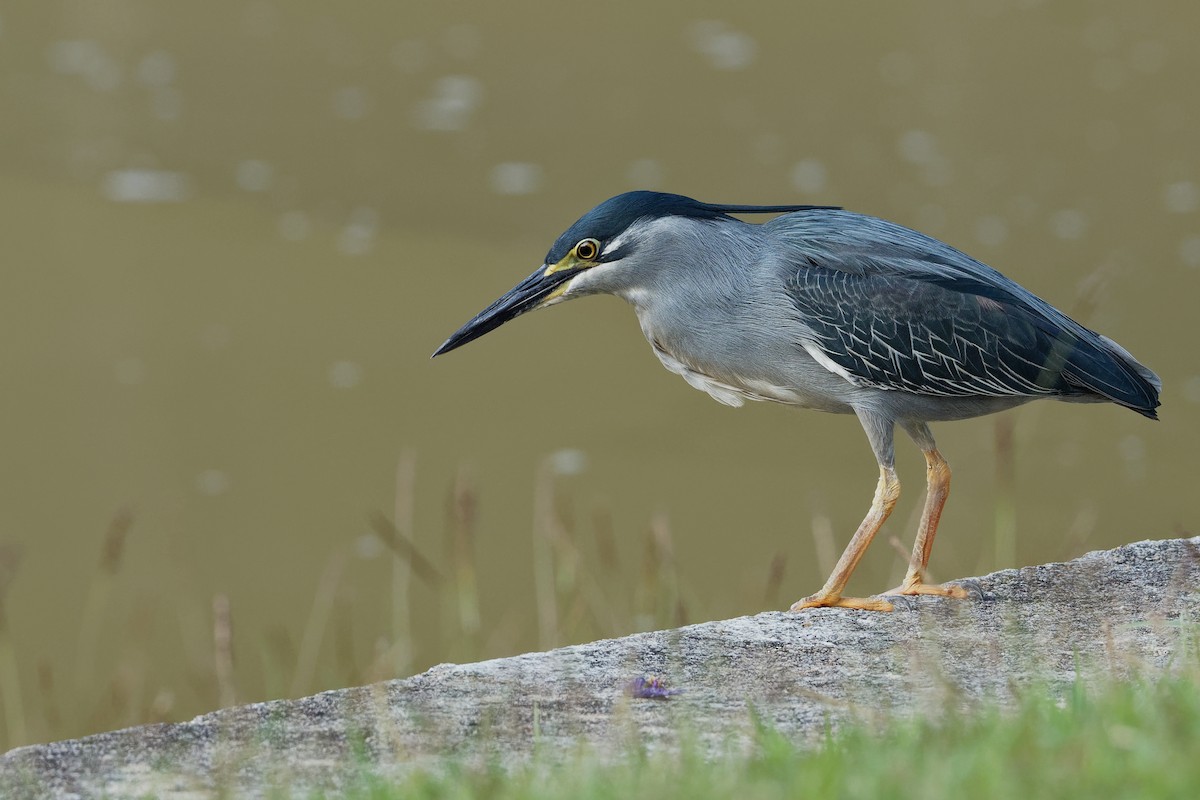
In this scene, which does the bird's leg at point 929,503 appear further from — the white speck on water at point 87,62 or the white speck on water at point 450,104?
the white speck on water at point 87,62

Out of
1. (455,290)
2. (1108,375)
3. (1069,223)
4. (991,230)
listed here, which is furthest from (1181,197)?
(1108,375)

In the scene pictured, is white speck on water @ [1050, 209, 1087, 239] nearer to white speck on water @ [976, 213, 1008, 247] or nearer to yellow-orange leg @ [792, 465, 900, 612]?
white speck on water @ [976, 213, 1008, 247]

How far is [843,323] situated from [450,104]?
13.2 m

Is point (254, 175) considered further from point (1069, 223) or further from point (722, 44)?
point (1069, 223)

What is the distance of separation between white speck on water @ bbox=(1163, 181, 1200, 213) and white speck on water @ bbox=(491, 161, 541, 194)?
5.68m

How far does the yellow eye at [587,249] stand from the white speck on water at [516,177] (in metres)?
9.96

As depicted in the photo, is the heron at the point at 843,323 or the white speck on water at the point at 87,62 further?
the white speck on water at the point at 87,62

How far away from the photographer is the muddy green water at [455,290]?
8.94m

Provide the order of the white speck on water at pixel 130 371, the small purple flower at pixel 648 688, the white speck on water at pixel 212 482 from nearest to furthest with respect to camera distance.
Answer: the small purple flower at pixel 648 688 < the white speck on water at pixel 212 482 < the white speck on water at pixel 130 371

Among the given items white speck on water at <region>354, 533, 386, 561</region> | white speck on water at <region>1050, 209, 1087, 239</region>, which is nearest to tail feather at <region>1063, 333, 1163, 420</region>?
white speck on water at <region>354, 533, 386, 561</region>

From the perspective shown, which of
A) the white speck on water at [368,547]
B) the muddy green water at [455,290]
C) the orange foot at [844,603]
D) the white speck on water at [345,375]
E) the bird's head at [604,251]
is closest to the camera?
the orange foot at [844,603]

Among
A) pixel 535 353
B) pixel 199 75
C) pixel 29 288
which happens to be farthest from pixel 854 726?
pixel 199 75

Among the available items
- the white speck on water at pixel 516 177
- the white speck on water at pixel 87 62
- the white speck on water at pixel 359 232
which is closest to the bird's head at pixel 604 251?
the white speck on water at pixel 359 232

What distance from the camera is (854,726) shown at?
11.5 feet
